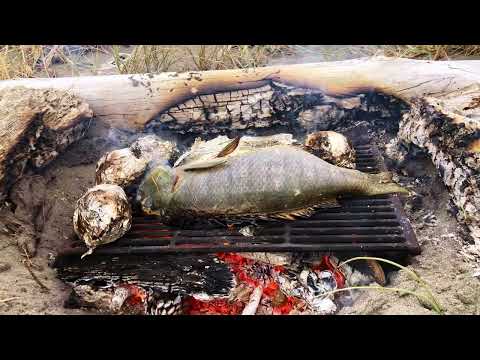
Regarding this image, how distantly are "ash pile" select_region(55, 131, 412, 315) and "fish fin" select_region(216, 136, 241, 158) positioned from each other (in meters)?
0.01

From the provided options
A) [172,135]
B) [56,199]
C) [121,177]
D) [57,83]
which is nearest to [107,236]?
[121,177]

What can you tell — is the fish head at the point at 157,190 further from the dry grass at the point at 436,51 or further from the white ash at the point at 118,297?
the dry grass at the point at 436,51

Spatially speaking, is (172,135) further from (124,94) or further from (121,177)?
(121,177)

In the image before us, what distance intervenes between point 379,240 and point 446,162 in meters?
0.97

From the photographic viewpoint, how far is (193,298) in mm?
3828

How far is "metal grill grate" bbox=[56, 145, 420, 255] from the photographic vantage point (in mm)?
3424

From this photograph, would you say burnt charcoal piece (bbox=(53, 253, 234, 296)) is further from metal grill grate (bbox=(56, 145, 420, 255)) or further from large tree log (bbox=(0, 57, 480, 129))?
large tree log (bbox=(0, 57, 480, 129))

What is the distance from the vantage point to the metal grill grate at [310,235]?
11.2 feet

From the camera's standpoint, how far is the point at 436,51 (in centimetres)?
588

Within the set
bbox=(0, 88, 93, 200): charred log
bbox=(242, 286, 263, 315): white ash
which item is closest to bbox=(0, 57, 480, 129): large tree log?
bbox=(0, 88, 93, 200): charred log

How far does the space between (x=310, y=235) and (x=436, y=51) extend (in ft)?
12.4

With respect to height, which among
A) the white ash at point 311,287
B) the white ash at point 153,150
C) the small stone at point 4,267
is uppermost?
the white ash at point 153,150

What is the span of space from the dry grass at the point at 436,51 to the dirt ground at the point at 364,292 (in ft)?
7.83

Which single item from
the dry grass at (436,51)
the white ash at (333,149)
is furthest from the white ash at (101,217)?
the dry grass at (436,51)
